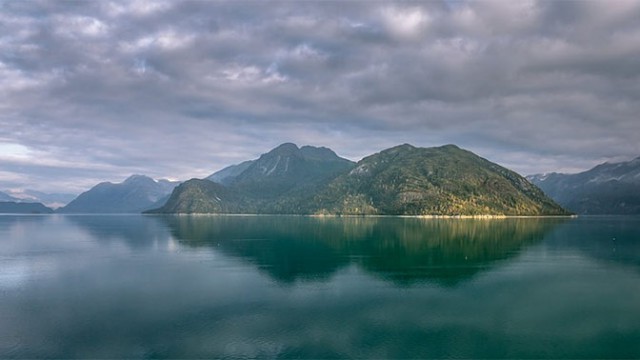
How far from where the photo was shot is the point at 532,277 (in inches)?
5330

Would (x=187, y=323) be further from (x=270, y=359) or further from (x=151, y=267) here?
(x=151, y=267)

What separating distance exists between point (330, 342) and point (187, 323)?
28.6m

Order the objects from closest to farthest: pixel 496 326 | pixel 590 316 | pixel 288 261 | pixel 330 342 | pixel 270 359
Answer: pixel 270 359, pixel 330 342, pixel 496 326, pixel 590 316, pixel 288 261

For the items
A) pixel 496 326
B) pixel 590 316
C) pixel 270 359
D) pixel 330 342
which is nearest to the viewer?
pixel 270 359

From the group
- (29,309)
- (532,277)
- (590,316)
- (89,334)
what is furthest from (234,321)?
(532,277)

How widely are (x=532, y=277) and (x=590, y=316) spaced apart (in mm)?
47385

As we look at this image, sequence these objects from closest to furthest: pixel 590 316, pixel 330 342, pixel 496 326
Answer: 1. pixel 330 342
2. pixel 496 326
3. pixel 590 316

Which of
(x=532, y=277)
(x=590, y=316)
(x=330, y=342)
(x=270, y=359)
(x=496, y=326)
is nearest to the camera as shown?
(x=270, y=359)

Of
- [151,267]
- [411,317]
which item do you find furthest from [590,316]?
[151,267]

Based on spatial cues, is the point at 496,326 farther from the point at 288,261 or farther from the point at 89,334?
the point at 288,261

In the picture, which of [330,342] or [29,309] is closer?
[330,342]

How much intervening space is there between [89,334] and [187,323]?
1637 cm

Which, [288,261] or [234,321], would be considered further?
[288,261]

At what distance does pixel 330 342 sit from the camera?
71875 mm
